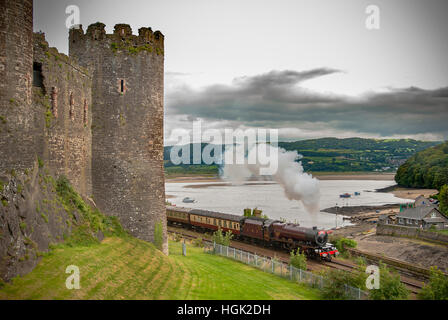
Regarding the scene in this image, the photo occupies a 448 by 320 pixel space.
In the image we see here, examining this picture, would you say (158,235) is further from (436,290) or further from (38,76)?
(436,290)

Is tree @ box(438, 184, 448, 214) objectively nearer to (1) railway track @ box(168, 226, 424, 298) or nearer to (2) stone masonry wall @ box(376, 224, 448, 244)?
(2) stone masonry wall @ box(376, 224, 448, 244)

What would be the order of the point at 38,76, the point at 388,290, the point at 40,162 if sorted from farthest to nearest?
the point at 388,290 → the point at 38,76 → the point at 40,162

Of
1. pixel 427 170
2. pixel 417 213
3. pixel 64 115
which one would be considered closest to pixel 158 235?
pixel 64 115

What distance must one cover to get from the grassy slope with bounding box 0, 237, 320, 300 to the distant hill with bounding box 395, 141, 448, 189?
101866mm

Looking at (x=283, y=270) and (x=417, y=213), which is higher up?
(x=283, y=270)

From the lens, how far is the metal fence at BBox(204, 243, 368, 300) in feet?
60.6

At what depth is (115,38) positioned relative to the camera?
66.3ft

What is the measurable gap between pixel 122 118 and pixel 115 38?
180 inches

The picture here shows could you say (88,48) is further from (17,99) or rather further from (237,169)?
(237,169)

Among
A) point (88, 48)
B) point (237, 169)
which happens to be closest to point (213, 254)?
point (88, 48)

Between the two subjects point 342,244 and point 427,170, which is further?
point 427,170

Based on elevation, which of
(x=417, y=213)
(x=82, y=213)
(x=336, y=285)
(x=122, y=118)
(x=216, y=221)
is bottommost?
(x=417, y=213)

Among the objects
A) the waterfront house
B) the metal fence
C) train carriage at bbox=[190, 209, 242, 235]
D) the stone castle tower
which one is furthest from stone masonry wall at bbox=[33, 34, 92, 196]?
the waterfront house

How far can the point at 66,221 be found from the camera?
15789 mm
